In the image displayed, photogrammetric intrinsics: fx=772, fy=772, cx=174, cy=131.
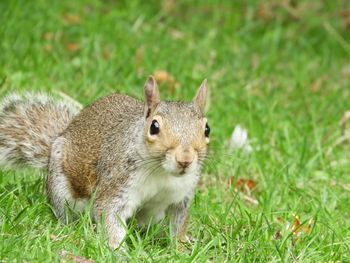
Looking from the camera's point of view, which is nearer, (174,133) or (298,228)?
(174,133)

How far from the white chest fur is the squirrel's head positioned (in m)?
0.12

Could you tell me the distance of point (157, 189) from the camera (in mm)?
2982

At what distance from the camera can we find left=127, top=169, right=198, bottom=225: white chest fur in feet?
9.73

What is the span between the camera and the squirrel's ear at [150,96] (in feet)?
9.79

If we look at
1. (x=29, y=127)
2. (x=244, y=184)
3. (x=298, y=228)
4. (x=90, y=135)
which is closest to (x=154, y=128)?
(x=90, y=135)

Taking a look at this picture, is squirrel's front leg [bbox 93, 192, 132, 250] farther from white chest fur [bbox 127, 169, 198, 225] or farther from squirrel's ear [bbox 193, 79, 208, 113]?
squirrel's ear [bbox 193, 79, 208, 113]

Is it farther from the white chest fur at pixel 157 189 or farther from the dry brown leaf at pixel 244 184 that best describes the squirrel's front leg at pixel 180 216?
the dry brown leaf at pixel 244 184

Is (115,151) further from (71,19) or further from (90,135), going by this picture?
(71,19)

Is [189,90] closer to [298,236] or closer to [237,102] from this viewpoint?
[237,102]

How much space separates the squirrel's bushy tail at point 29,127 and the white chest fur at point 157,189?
2.16 ft

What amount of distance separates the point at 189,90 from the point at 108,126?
1.59 m

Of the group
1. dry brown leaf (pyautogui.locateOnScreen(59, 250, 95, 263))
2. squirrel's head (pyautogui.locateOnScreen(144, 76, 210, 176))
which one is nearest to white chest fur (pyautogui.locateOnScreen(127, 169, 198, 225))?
squirrel's head (pyautogui.locateOnScreen(144, 76, 210, 176))

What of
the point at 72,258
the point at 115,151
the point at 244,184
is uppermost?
the point at 115,151

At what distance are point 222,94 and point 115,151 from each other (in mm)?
1952
